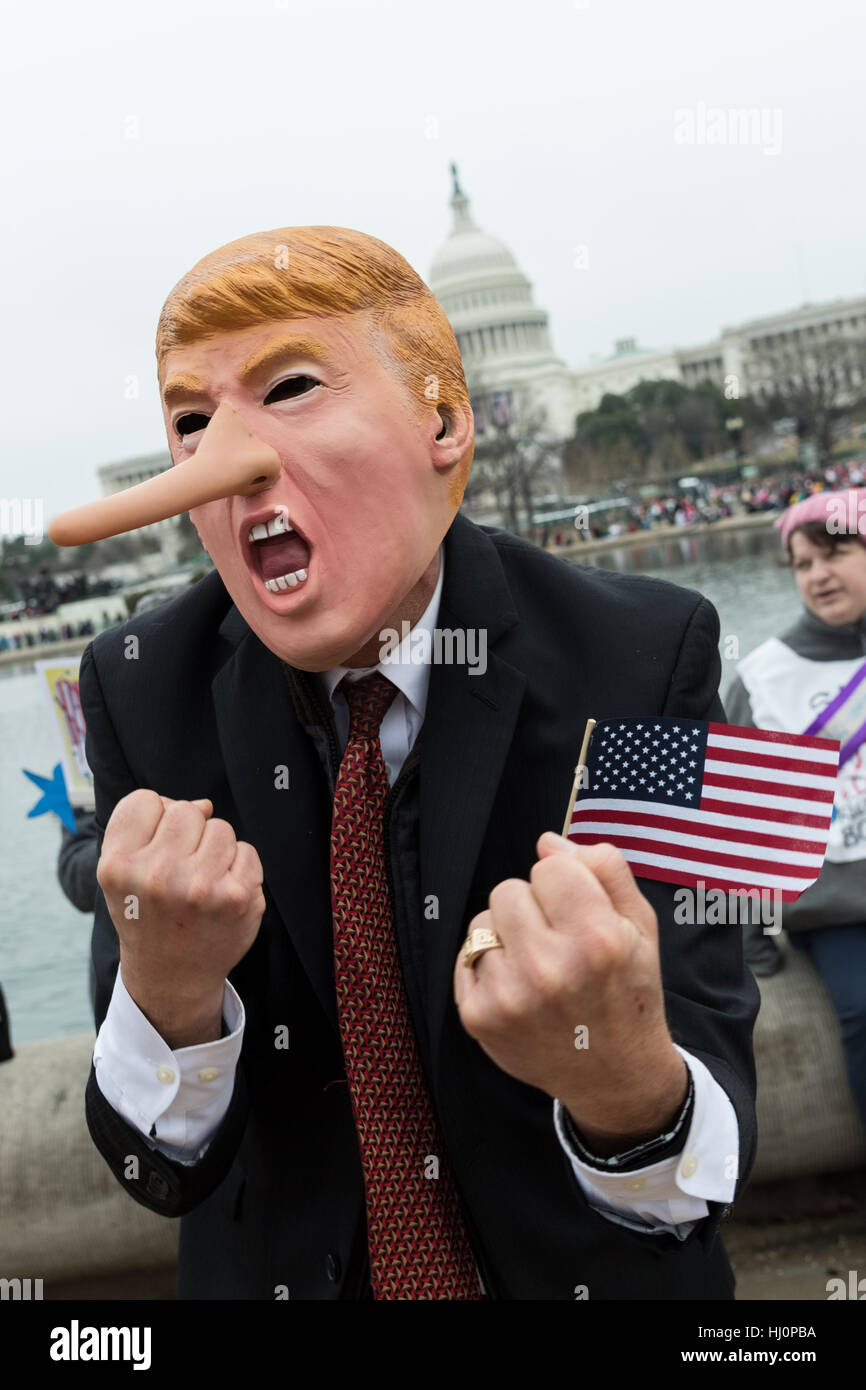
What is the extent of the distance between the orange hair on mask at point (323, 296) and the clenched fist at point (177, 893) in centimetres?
60

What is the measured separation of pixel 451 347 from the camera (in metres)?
2.02

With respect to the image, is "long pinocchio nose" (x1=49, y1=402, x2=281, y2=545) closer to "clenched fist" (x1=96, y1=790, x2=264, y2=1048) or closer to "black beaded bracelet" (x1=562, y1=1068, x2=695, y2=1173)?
"clenched fist" (x1=96, y1=790, x2=264, y2=1048)

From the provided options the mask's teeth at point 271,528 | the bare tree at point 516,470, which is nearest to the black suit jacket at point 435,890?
the mask's teeth at point 271,528

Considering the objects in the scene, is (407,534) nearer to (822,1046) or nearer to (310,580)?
(310,580)

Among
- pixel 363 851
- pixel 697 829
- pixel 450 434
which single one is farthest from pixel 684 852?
pixel 450 434

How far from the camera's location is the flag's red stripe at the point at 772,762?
6.91ft

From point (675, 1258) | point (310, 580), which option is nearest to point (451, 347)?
point (310, 580)

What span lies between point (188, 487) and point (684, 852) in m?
0.92

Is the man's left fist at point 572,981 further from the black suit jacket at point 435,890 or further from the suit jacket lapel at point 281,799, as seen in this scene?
the suit jacket lapel at point 281,799

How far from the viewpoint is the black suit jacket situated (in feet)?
6.45

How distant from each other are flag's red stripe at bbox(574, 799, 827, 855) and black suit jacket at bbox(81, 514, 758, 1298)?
2.8 inches

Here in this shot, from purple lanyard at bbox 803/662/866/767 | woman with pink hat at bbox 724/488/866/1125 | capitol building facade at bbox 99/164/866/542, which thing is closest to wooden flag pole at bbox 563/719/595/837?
woman with pink hat at bbox 724/488/866/1125

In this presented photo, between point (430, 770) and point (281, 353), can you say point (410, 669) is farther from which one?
point (281, 353)

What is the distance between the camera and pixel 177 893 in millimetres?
1706
